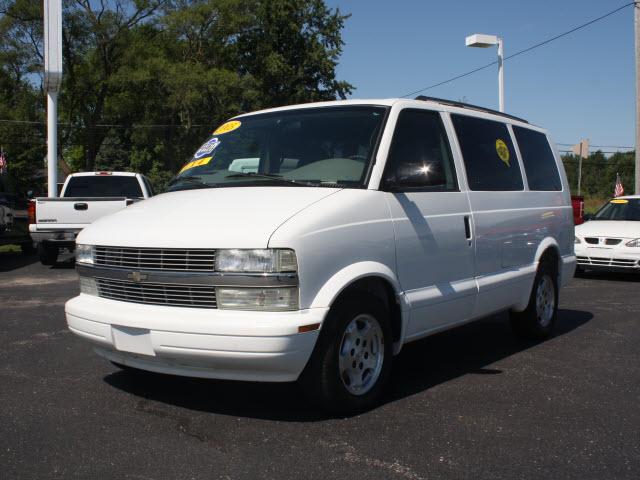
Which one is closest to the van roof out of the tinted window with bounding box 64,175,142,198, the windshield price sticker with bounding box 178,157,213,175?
the windshield price sticker with bounding box 178,157,213,175

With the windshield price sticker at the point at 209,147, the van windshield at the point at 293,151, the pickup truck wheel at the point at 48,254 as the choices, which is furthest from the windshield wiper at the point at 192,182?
the pickup truck wheel at the point at 48,254

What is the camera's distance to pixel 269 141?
535 centimetres

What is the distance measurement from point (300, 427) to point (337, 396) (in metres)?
0.28

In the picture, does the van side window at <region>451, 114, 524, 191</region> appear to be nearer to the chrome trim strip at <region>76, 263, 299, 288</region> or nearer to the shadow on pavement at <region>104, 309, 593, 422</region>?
the shadow on pavement at <region>104, 309, 593, 422</region>

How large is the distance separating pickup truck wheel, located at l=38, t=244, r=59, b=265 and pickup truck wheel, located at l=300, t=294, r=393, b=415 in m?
10.6

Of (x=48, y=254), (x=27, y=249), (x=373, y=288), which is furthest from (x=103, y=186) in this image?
(x=373, y=288)

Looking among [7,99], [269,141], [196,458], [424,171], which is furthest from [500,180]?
[7,99]

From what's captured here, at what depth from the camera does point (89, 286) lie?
465cm

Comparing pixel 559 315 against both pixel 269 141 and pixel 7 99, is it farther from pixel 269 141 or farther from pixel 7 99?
Result: pixel 7 99

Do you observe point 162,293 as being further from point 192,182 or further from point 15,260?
point 15,260

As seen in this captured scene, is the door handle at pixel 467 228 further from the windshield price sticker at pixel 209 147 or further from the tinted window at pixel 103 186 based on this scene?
the tinted window at pixel 103 186

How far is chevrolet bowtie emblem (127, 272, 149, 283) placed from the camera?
13.7ft

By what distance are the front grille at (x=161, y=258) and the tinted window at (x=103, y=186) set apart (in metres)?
10.8

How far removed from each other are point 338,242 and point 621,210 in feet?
34.5
